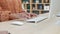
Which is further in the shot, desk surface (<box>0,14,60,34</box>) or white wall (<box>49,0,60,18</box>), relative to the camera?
white wall (<box>49,0,60,18</box>)

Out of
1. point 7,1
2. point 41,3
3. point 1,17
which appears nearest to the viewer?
point 1,17

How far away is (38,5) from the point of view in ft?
17.4

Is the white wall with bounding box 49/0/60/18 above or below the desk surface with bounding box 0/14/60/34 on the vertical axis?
above

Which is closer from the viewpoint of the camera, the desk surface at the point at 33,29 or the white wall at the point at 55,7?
the desk surface at the point at 33,29

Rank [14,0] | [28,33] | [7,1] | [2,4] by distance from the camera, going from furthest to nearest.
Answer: [14,0]
[7,1]
[2,4]
[28,33]

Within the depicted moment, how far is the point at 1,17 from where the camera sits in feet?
4.83

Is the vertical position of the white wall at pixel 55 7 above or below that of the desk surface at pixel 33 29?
above

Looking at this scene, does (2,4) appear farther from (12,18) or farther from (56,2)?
(56,2)

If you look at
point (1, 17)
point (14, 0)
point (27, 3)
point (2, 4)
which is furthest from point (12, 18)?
point (27, 3)

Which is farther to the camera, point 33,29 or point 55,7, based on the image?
point 55,7

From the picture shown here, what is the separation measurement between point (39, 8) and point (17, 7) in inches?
128

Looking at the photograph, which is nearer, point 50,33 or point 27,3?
point 50,33

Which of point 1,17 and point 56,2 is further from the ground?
point 56,2

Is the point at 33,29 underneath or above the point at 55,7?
underneath
